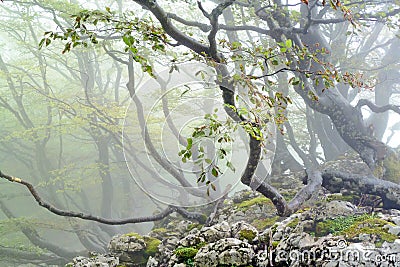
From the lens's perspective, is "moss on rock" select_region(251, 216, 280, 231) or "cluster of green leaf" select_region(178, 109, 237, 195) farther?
"moss on rock" select_region(251, 216, 280, 231)

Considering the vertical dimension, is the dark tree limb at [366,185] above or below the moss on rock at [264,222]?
above

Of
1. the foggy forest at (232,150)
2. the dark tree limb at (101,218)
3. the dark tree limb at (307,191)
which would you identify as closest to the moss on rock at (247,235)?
the foggy forest at (232,150)

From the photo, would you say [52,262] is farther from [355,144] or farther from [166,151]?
[355,144]

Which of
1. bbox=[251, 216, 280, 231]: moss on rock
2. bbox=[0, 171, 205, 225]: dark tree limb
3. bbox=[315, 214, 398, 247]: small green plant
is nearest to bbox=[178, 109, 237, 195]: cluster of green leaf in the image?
bbox=[315, 214, 398, 247]: small green plant

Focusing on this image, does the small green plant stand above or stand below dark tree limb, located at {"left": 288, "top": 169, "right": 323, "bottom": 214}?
below

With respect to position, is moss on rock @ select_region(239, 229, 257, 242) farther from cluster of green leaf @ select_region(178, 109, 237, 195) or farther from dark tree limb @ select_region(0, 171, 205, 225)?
dark tree limb @ select_region(0, 171, 205, 225)

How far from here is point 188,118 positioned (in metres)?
4.35

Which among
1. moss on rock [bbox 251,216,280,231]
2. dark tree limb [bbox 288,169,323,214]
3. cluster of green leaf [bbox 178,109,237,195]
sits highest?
cluster of green leaf [bbox 178,109,237,195]

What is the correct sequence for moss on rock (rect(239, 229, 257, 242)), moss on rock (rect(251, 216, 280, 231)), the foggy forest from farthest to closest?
1. moss on rock (rect(251, 216, 280, 231))
2. moss on rock (rect(239, 229, 257, 242))
3. the foggy forest

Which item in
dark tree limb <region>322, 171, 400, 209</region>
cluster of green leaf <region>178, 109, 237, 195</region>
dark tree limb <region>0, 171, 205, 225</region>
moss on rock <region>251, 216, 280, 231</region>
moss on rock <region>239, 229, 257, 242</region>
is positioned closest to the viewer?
cluster of green leaf <region>178, 109, 237, 195</region>

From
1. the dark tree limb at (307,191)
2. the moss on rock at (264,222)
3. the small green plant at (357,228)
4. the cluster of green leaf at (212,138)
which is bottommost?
the moss on rock at (264,222)

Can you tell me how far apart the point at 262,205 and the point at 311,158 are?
7.30 meters

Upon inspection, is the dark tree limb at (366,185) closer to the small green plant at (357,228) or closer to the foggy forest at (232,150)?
the foggy forest at (232,150)

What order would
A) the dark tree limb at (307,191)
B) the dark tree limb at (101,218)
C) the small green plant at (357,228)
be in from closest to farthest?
the small green plant at (357,228)
the dark tree limb at (101,218)
the dark tree limb at (307,191)
